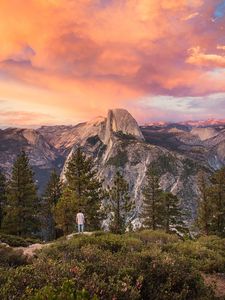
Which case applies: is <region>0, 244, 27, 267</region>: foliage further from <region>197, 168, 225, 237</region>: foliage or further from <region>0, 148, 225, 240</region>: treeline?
<region>197, 168, 225, 237</region>: foliage

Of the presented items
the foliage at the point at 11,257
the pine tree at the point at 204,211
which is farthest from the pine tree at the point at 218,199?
the foliage at the point at 11,257

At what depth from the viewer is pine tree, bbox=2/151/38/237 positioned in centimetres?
4534

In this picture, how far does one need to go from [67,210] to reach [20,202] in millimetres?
7517

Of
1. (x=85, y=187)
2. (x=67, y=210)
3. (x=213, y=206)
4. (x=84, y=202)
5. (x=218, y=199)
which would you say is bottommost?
(x=213, y=206)

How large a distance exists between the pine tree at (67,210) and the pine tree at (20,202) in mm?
5559

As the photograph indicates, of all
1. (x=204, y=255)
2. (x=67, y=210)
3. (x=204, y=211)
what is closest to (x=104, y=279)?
(x=204, y=255)

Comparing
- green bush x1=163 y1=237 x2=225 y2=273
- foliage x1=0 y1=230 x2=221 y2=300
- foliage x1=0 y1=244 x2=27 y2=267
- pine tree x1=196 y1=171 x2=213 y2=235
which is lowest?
pine tree x1=196 y1=171 x2=213 y2=235

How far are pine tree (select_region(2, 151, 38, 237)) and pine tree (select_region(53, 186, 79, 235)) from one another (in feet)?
18.2

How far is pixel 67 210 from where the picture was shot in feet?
139

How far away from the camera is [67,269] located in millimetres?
7434

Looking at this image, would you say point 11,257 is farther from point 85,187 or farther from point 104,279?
point 85,187

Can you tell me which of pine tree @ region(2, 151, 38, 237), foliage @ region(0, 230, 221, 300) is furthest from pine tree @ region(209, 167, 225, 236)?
foliage @ region(0, 230, 221, 300)

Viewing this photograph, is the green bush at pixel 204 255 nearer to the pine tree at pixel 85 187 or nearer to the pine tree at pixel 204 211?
the pine tree at pixel 85 187

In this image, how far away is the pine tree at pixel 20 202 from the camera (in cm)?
4534
